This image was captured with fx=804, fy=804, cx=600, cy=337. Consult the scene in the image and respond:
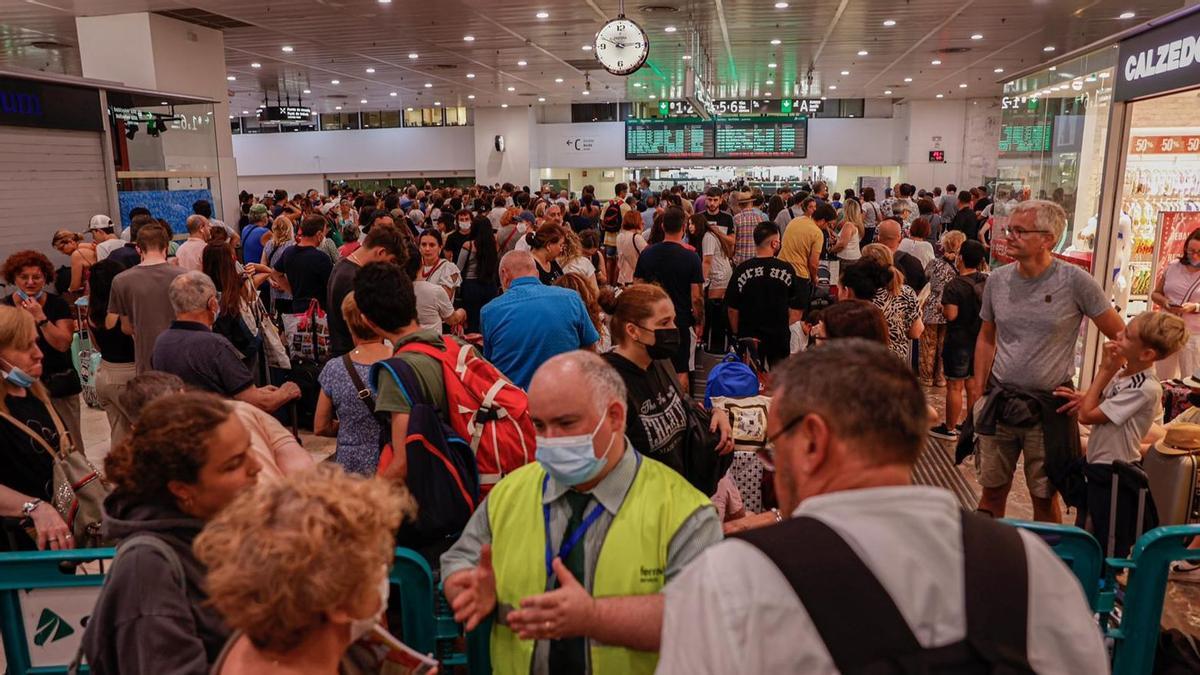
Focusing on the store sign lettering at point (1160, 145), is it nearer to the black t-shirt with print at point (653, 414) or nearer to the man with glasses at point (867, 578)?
the black t-shirt with print at point (653, 414)

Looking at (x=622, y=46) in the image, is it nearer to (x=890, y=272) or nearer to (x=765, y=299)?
(x=765, y=299)

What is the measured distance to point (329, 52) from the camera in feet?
48.4

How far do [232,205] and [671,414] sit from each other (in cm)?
1169

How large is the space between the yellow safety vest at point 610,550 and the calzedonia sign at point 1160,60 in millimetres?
5050

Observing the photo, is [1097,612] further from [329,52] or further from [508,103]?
[508,103]

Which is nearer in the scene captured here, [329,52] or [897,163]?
[329,52]

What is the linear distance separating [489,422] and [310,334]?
12.3 feet

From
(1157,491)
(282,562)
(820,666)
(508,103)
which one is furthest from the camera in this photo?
(508,103)

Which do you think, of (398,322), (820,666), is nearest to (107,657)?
(820,666)

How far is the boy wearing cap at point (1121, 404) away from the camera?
12.0 ft

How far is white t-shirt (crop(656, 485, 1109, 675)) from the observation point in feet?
3.80

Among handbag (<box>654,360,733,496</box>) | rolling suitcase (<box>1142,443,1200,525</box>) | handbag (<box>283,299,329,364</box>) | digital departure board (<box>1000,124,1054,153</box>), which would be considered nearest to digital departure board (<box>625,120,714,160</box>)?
digital departure board (<box>1000,124,1054,153</box>)

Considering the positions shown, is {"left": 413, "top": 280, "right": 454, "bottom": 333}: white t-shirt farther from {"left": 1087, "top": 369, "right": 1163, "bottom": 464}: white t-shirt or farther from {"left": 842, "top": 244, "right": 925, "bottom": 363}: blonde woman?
{"left": 1087, "top": 369, "right": 1163, "bottom": 464}: white t-shirt

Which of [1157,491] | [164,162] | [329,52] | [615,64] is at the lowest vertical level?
[1157,491]
